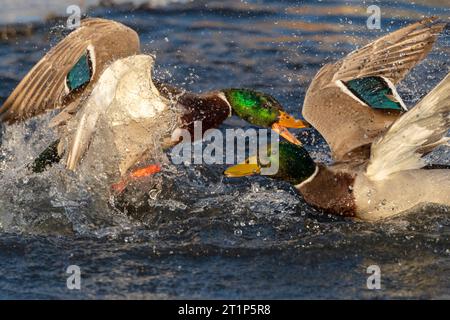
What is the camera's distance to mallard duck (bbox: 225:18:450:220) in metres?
5.27

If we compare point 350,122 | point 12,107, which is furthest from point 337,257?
point 12,107

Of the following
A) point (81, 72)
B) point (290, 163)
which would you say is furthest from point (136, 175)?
point (290, 163)

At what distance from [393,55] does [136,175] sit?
5.94ft

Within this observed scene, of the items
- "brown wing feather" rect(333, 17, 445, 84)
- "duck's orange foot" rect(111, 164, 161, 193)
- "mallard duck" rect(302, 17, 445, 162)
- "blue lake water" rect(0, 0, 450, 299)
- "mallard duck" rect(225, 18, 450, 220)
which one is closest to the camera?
"blue lake water" rect(0, 0, 450, 299)

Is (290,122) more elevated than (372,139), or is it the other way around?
(290,122)

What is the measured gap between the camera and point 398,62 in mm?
6477

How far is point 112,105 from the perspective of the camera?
598 cm

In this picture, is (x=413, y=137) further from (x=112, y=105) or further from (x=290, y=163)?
(x=112, y=105)

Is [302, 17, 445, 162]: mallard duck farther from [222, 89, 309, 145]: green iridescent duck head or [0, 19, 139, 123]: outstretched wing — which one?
[0, 19, 139, 123]: outstretched wing

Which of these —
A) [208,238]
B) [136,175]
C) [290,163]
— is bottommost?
[208,238]

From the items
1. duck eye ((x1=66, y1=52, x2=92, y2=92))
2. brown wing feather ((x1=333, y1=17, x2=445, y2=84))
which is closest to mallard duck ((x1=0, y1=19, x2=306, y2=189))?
duck eye ((x1=66, y1=52, x2=92, y2=92))

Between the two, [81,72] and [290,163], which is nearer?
[290,163]

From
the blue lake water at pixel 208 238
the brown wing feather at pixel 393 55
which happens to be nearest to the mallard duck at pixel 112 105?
the blue lake water at pixel 208 238

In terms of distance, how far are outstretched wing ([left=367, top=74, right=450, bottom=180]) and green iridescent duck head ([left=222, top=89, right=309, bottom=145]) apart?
699 mm
